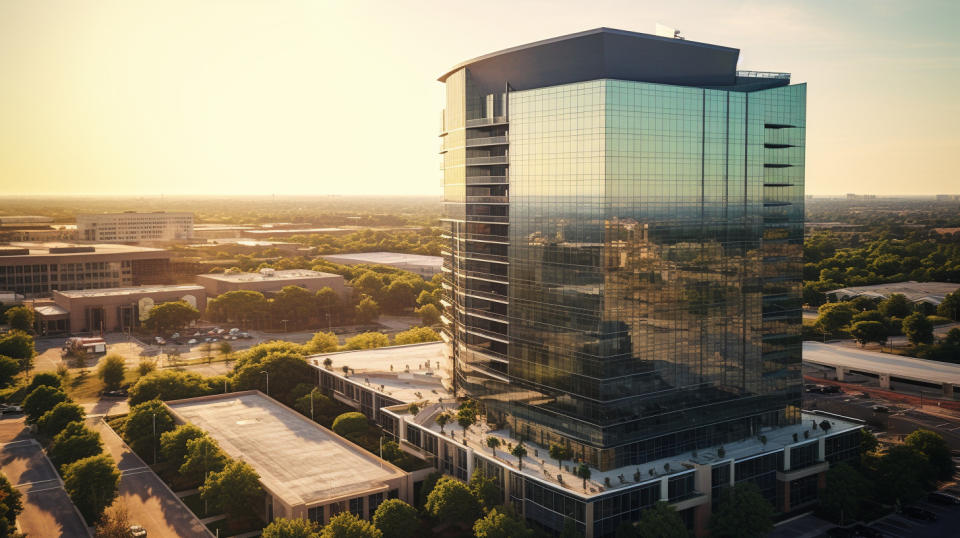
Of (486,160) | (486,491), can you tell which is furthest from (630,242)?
(486,491)

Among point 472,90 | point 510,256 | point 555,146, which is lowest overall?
point 510,256

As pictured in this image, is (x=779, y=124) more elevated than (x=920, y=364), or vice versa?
(x=779, y=124)

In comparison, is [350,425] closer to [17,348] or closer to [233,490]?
[233,490]

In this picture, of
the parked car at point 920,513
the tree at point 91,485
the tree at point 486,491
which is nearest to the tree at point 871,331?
the parked car at point 920,513

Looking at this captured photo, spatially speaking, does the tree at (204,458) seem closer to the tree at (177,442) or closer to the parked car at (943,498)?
the tree at (177,442)

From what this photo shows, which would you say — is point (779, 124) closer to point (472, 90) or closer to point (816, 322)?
point (472, 90)

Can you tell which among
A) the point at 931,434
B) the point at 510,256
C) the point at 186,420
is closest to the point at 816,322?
the point at 931,434

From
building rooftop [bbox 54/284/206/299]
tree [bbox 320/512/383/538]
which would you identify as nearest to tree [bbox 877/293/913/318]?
tree [bbox 320/512/383/538]
